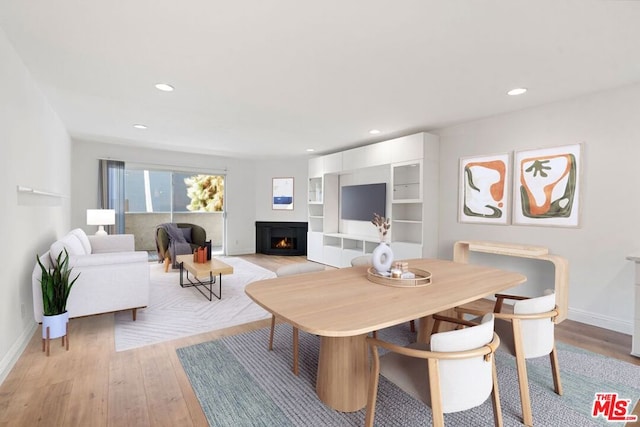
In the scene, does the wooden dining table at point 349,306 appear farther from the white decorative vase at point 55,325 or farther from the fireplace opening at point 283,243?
the fireplace opening at point 283,243

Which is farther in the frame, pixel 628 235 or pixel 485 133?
pixel 485 133

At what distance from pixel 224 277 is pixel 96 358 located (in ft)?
8.58

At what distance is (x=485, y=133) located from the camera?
392 centimetres

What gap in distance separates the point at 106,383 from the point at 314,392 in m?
1.42

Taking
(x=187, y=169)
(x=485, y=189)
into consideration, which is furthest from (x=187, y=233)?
(x=485, y=189)

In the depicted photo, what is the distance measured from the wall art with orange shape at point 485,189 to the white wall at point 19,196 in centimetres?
472

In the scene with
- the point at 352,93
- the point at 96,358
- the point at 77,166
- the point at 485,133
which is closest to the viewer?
the point at 96,358

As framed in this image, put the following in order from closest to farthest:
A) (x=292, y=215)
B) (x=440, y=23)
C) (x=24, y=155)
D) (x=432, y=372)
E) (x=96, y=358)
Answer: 1. (x=432, y=372)
2. (x=440, y=23)
3. (x=96, y=358)
4. (x=24, y=155)
5. (x=292, y=215)

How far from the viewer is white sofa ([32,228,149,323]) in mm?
2629

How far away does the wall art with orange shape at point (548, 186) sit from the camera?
125 inches

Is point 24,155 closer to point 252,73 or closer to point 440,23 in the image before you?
point 252,73

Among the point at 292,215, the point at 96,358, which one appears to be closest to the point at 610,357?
the point at 96,358

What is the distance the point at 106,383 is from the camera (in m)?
2.02

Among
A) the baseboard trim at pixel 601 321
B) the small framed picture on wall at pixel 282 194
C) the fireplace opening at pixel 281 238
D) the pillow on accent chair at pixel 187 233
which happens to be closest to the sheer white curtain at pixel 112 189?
the pillow on accent chair at pixel 187 233
